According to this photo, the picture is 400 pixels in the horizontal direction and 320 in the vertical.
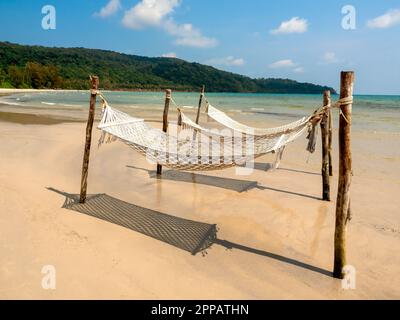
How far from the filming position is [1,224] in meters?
4.05

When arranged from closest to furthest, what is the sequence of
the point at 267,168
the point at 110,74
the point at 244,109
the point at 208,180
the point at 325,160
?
the point at 325,160, the point at 208,180, the point at 267,168, the point at 244,109, the point at 110,74

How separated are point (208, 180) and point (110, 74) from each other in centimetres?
9709

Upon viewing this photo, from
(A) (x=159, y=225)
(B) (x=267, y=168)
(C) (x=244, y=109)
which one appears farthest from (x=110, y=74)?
(A) (x=159, y=225)

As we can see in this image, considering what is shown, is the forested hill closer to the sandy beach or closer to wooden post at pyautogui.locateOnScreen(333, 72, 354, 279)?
the sandy beach

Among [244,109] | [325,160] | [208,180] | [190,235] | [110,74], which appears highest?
[110,74]

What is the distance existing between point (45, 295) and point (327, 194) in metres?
4.52

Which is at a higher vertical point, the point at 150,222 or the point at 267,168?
the point at 267,168

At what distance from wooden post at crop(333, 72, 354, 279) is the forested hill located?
65785 mm

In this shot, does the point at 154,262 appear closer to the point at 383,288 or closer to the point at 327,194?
the point at 383,288

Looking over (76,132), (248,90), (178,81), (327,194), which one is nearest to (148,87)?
(178,81)

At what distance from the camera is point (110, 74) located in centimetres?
9700

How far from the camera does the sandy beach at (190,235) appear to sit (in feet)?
10.3

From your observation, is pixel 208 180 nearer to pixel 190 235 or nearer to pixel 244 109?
pixel 190 235

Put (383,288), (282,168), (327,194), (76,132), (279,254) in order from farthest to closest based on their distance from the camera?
(76,132) < (282,168) < (327,194) < (279,254) < (383,288)
